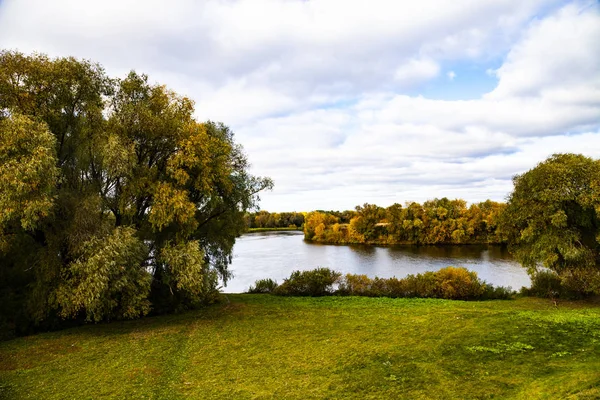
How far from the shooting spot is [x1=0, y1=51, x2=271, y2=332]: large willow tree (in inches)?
606

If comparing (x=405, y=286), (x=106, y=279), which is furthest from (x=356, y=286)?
(x=106, y=279)

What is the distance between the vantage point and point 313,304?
25.0 metres

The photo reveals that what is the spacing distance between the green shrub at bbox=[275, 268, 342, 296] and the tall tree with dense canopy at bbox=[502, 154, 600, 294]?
14.0 metres

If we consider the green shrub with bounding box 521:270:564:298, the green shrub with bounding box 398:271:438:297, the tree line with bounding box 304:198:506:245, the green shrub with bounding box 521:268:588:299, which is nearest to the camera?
the green shrub with bounding box 521:268:588:299

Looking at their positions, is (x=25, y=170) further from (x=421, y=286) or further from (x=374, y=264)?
(x=374, y=264)

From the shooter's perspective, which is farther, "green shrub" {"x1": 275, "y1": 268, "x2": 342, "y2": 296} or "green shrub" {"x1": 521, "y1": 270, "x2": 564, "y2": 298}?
"green shrub" {"x1": 275, "y1": 268, "x2": 342, "y2": 296}

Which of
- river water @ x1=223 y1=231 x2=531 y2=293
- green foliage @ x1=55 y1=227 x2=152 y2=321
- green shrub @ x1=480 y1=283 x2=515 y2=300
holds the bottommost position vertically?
river water @ x1=223 y1=231 x2=531 y2=293

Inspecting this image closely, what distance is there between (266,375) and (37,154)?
1273 cm

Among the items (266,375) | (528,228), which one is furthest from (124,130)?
(528,228)

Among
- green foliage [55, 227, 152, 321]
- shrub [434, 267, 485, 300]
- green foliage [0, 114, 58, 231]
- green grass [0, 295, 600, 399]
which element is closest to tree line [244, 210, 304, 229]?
shrub [434, 267, 485, 300]

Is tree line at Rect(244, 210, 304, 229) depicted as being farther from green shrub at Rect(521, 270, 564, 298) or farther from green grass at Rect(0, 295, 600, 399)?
green grass at Rect(0, 295, 600, 399)

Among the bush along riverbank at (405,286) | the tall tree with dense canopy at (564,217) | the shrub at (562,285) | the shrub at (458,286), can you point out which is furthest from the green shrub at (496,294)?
the tall tree with dense canopy at (564,217)

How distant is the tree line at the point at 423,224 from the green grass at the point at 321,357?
58.6m

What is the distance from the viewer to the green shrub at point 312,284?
29.1 m
